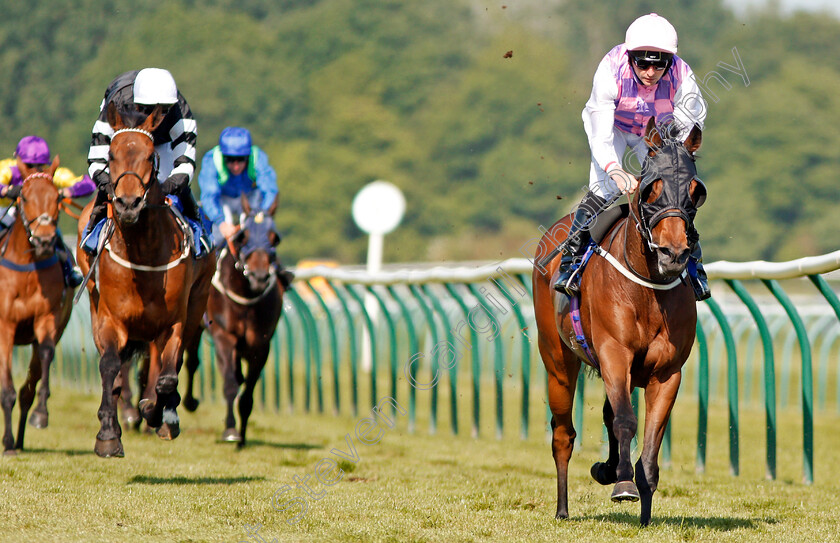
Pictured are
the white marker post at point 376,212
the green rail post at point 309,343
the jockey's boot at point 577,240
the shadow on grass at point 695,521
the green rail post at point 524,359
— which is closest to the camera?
the shadow on grass at point 695,521

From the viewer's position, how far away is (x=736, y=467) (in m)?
7.76

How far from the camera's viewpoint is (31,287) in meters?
8.35

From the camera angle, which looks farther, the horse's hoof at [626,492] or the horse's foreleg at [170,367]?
the horse's foreleg at [170,367]

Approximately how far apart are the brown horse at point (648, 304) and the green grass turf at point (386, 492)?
0.42m

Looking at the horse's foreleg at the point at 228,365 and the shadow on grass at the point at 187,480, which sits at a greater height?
the horse's foreleg at the point at 228,365

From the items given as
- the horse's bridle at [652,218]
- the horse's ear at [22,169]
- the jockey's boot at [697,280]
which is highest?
the horse's ear at [22,169]

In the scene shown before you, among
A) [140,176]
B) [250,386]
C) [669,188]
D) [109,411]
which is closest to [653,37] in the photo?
[669,188]

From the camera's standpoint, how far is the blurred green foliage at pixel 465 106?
4648cm

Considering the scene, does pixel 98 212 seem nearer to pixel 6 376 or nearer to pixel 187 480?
pixel 187 480

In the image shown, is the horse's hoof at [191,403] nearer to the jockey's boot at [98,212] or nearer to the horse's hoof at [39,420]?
the horse's hoof at [39,420]

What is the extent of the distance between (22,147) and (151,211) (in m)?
2.85

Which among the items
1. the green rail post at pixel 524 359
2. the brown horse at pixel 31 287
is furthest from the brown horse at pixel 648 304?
the brown horse at pixel 31 287

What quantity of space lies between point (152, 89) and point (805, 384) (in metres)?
4.07

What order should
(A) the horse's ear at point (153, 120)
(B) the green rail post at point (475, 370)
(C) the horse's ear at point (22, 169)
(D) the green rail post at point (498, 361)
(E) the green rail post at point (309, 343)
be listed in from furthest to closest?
(E) the green rail post at point (309, 343) < (B) the green rail post at point (475, 370) < (D) the green rail post at point (498, 361) < (C) the horse's ear at point (22, 169) < (A) the horse's ear at point (153, 120)
